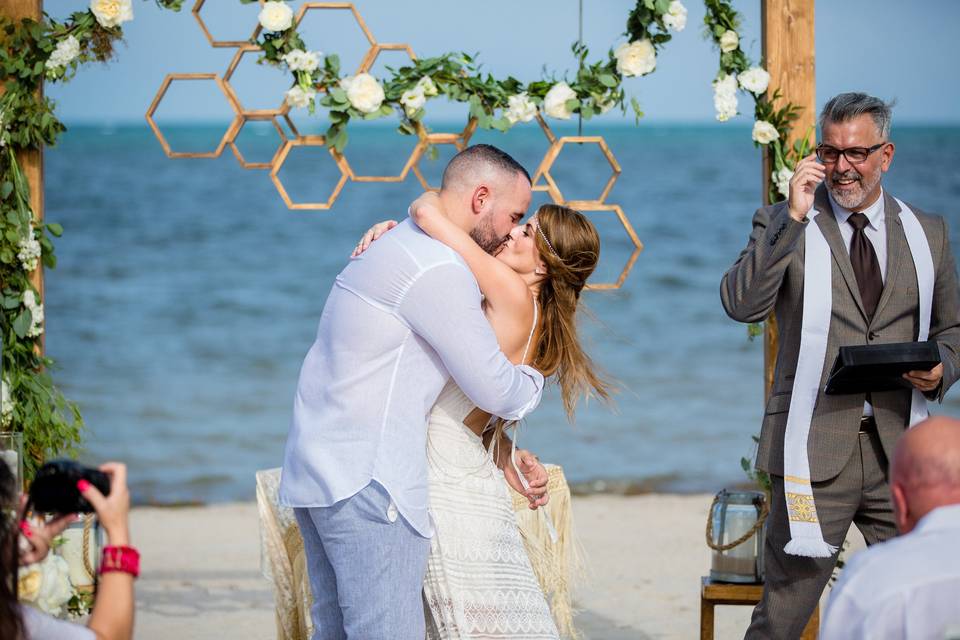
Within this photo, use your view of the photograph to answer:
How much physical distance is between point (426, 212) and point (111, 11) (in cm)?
179

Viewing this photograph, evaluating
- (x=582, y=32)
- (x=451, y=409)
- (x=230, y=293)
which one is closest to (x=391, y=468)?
(x=451, y=409)

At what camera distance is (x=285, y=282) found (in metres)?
14.5

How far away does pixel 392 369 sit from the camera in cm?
273

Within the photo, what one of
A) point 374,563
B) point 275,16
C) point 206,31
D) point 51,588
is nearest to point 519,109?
point 275,16

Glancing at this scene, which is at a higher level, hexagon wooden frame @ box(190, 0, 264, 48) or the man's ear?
hexagon wooden frame @ box(190, 0, 264, 48)

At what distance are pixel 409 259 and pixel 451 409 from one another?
453mm

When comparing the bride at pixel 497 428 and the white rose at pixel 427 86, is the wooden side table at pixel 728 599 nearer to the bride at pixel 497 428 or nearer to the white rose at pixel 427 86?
the bride at pixel 497 428

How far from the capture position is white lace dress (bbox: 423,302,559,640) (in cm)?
291

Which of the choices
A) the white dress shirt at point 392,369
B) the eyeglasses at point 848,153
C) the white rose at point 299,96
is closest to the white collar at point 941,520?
the white dress shirt at point 392,369

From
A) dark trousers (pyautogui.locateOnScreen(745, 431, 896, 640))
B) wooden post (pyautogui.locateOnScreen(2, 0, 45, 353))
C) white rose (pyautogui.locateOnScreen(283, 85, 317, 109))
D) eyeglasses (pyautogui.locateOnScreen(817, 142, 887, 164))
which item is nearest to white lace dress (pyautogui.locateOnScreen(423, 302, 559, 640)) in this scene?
dark trousers (pyautogui.locateOnScreen(745, 431, 896, 640))

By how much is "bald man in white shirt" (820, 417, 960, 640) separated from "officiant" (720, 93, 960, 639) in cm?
139

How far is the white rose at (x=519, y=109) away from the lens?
13.5ft

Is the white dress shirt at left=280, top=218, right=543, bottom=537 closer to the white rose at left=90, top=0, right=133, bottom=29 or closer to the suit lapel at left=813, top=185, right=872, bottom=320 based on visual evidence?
the suit lapel at left=813, top=185, right=872, bottom=320

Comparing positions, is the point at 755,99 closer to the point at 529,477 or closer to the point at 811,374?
the point at 811,374
